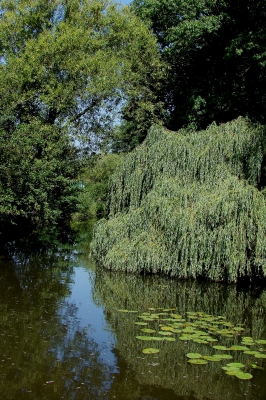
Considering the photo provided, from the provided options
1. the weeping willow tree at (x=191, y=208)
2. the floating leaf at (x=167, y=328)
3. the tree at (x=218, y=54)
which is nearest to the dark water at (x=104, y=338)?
the floating leaf at (x=167, y=328)

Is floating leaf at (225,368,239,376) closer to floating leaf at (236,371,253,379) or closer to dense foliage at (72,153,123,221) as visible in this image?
floating leaf at (236,371,253,379)

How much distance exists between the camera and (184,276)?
11305 mm

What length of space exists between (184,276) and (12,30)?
17.4 meters

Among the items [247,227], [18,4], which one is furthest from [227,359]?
[18,4]

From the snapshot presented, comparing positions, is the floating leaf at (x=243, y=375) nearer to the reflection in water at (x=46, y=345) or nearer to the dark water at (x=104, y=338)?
the dark water at (x=104, y=338)

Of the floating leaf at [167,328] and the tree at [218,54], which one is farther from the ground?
the tree at [218,54]

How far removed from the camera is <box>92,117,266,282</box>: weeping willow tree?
1082 centimetres

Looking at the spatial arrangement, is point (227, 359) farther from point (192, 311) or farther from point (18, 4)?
point (18, 4)

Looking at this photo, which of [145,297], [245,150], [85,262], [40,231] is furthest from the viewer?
[40,231]

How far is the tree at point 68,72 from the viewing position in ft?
63.9

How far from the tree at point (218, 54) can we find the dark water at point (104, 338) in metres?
11.0

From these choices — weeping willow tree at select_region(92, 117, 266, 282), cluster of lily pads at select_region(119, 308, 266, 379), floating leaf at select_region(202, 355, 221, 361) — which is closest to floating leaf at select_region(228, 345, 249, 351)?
cluster of lily pads at select_region(119, 308, 266, 379)

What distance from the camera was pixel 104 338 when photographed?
7.03 m

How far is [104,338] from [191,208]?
5599 millimetres
